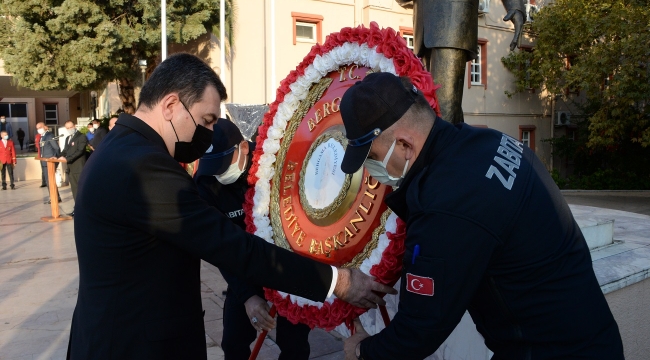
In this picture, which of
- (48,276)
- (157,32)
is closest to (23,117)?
(157,32)

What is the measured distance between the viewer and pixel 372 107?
66.1 inches

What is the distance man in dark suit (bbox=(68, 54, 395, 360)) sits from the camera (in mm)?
1763

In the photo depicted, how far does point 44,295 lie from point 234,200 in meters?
3.49

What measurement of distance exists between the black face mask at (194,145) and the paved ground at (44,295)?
2318 millimetres

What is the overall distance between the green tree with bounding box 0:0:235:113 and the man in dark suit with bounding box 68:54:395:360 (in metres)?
13.7

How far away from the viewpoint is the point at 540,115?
71.5 feet

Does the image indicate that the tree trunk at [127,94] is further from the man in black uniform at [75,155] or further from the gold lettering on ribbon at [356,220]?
the gold lettering on ribbon at [356,220]

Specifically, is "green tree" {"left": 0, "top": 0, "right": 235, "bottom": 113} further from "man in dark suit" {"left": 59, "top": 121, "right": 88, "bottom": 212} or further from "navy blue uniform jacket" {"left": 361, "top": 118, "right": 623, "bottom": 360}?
"navy blue uniform jacket" {"left": 361, "top": 118, "right": 623, "bottom": 360}

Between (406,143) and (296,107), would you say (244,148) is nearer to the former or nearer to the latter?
(296,107)

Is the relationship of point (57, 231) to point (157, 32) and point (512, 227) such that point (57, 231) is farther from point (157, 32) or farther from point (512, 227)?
point (512, 227)

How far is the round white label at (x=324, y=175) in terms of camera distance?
7.55 feet

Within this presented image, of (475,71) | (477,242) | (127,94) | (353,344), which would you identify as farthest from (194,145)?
(475,71)

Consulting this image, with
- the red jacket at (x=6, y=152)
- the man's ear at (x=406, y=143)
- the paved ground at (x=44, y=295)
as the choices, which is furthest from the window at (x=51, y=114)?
the man's ear at (x=406, y=143)

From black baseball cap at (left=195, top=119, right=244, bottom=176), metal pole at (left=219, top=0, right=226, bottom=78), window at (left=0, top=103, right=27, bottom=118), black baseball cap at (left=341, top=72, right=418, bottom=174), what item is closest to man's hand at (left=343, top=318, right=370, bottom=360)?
black baseball cap at (left=341, top=72, right=418, bottom=174)
